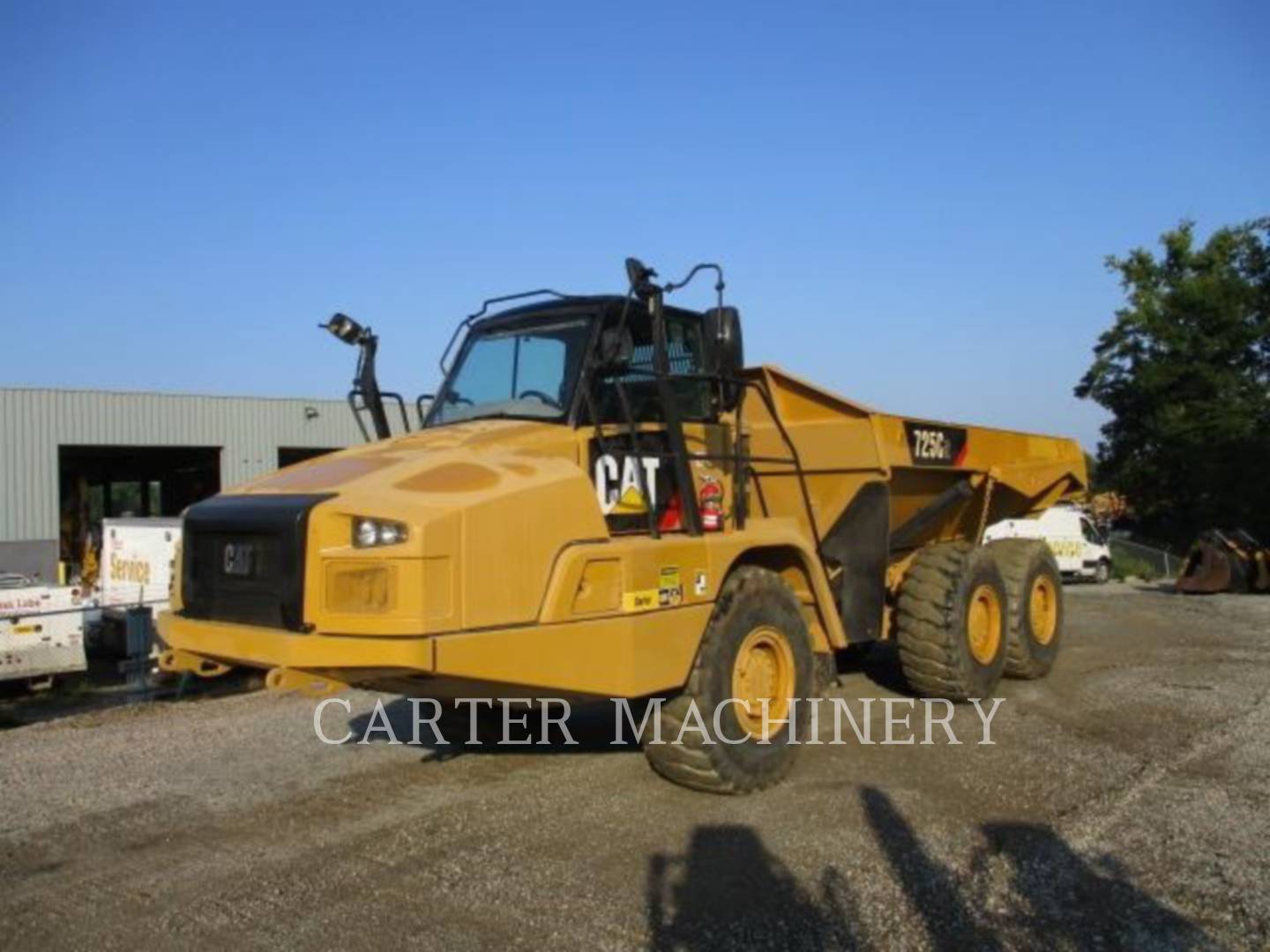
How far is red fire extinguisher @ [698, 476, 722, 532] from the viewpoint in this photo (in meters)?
6.19

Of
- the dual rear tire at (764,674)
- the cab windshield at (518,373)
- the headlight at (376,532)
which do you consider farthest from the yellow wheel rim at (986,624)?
the headlight at (376,532)

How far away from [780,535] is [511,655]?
7.16ft

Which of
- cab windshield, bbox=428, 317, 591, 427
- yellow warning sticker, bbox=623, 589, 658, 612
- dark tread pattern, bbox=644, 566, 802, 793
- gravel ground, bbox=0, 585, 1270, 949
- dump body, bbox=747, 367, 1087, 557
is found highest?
cab windshield, bbox=428, 317, 591, 427

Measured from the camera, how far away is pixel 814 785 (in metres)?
6.23

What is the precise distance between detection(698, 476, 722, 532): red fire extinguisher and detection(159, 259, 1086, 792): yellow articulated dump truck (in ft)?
0.07

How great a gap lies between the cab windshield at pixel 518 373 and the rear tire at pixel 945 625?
3.51m

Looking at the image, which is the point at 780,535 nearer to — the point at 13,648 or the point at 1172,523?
the point at 13,648

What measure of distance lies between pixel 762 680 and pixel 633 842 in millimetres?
1410

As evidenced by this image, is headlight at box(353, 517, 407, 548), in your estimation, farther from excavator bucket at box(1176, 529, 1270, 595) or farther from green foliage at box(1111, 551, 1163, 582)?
green foliage at box(1111, 551, 1163, 582)

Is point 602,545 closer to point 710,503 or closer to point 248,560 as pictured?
point 710,503

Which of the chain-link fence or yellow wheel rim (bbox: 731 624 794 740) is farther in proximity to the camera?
the chain-link fence

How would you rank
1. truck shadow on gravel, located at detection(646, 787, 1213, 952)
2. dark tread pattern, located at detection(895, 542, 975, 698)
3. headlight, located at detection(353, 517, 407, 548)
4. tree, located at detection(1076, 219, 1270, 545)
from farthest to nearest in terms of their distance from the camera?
tree, located at detection(1076, 219, 1270, 545), dark tread pattern, located at detection(895, 542, 975, 698), headlight, located at detection(353, 517, 407, 548), truck shadow on gravel, located at detection(646, 787, 1213, 952)

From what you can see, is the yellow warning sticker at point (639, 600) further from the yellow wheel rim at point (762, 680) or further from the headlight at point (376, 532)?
the headlight at point (376, 532)

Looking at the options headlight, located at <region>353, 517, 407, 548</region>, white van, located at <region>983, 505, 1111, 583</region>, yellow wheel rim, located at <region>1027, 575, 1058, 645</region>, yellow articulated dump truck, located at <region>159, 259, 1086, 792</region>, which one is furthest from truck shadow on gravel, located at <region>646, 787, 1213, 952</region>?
white van, located at <region>983, 505, 1111, 583</region>
